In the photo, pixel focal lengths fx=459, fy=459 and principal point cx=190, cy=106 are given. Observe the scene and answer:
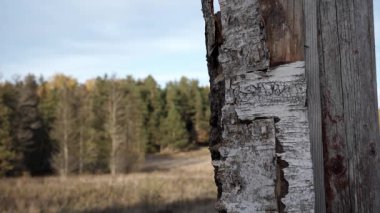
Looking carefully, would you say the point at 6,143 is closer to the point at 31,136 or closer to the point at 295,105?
the point at 31,136

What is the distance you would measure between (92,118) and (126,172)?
5376 mm

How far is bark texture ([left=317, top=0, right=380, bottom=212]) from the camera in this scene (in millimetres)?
1347

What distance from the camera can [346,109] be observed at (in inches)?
53.7

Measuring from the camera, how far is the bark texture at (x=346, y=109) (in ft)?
4.42

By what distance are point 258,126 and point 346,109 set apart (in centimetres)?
30

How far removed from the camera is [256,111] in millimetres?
Answer: 1272

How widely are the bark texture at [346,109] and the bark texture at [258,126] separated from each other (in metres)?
0.16

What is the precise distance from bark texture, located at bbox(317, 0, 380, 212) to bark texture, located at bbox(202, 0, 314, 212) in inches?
6.1

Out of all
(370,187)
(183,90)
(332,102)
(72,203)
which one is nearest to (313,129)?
(332,102)

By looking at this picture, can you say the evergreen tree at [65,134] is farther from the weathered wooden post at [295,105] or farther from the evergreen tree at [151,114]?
the weathered wooden post at [295,105]

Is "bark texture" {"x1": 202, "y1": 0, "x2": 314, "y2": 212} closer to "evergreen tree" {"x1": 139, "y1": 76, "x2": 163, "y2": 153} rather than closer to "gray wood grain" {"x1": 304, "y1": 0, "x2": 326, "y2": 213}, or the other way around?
"gray wood grain" {"x1": 304, "y1": 0, "x2": 326, "y2": 213}

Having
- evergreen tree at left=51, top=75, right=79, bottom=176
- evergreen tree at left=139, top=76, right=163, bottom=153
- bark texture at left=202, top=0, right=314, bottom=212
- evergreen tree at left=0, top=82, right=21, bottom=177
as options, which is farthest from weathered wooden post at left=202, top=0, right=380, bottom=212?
evergreen tree at left=139, top=76, right=163, bottom=153

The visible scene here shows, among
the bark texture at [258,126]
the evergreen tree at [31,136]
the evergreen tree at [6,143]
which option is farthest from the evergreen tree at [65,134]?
the bark texture at [258,126]

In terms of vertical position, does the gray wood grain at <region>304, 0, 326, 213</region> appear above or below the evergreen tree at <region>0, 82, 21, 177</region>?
above
